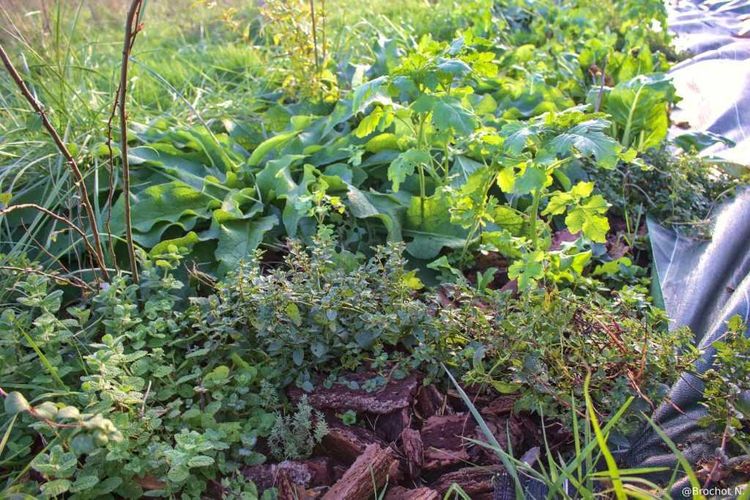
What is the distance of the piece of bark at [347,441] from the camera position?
1.64 m

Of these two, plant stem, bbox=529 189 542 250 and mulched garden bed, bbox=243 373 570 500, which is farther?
plant stem, bbox=529 189 542 250

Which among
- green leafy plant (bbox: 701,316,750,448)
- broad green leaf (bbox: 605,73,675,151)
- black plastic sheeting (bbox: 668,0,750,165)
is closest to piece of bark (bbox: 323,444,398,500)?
green leafy plant (bbox: 701,316,750,448)

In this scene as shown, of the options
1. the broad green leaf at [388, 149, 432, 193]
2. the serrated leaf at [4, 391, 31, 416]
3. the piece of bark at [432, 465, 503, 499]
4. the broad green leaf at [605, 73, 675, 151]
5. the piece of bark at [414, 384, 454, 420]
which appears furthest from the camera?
the broad green leaf at [605, 73, 675, 151]

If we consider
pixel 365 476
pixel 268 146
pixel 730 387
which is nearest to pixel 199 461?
pixel 365 476

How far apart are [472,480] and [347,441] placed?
325 mm

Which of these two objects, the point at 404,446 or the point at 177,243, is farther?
the point at 177,243

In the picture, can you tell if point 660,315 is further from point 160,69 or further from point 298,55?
point 160,69

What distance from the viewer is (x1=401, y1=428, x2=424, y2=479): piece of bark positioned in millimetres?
1624

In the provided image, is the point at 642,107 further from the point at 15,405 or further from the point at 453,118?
the point at 15,405

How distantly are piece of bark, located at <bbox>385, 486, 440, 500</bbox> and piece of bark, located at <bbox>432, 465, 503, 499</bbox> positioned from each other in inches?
2.6

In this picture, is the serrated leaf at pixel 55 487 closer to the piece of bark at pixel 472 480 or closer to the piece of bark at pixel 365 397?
the piece of bark at pixel 365 397

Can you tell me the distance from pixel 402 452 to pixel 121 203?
143 centimetres

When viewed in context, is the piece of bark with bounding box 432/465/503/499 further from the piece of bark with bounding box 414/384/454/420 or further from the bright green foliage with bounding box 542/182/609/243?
the bright green foliage with bounding box 542/182/609/243

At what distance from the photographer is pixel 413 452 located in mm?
1629
